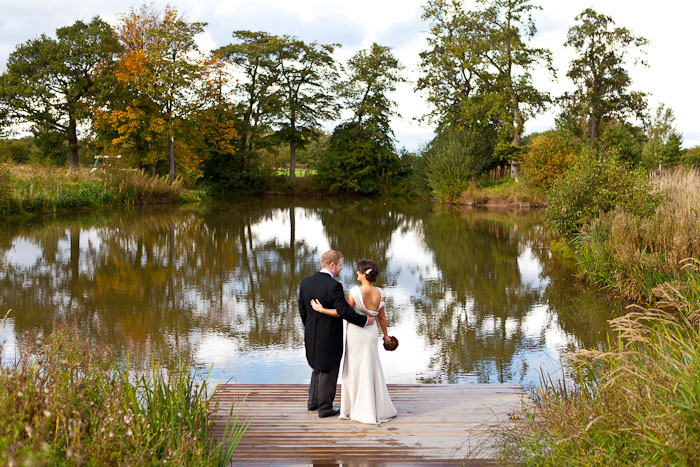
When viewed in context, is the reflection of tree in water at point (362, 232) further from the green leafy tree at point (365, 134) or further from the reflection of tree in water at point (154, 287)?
the green leafy tree at point (365, 134)

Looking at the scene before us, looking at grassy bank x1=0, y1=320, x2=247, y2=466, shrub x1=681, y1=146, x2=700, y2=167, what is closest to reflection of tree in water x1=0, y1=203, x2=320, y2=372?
grassy bank x1=0, y1=320, x2=247, y2=466

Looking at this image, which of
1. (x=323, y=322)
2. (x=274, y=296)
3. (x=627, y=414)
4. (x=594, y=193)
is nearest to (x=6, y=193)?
(x=274, y=296)

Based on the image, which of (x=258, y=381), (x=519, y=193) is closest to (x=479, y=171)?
(x=519, y=193)

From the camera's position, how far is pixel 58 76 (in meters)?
43.6

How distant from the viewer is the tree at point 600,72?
41812 mm

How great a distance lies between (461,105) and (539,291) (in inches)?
1244

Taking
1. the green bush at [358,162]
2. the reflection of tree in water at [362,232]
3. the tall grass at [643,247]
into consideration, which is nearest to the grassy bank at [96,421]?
the tall grass at [643,247]

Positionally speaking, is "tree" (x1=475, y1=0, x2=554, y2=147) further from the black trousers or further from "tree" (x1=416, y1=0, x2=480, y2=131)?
the black trousers

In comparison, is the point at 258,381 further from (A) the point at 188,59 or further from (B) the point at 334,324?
(A) the point at 188,59

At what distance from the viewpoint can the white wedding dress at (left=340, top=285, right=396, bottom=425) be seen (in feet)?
17.7

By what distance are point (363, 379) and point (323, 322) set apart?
0.57 meters

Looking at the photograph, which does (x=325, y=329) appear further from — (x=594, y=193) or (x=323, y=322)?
(x=594, y=193)

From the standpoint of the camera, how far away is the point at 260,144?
1879 inches

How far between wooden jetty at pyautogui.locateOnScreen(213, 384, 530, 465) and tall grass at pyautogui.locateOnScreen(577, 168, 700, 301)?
5367mm
